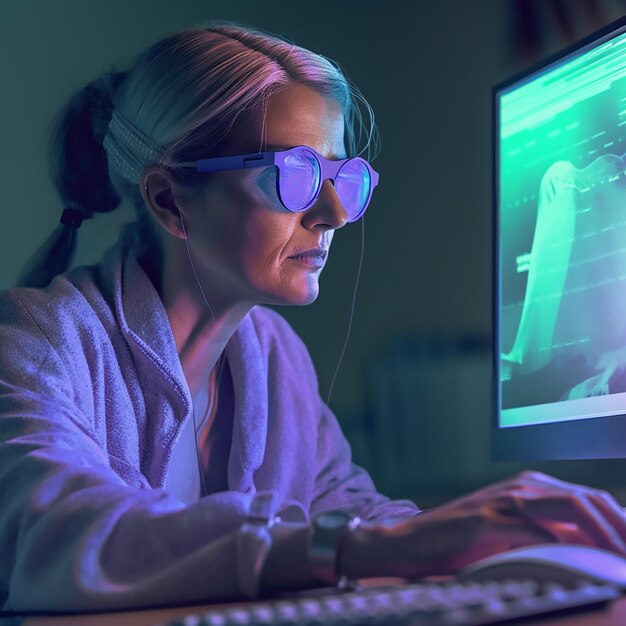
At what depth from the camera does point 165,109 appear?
1251 millimetres

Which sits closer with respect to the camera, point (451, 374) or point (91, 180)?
point (91, 180)

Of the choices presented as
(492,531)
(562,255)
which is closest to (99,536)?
(492,531)

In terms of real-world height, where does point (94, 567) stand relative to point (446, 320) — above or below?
below

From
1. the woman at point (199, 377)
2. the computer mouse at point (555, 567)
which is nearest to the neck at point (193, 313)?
the woman at point (199, 377)

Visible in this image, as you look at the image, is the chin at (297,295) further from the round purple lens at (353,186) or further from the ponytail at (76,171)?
the ponytail at (76,171)

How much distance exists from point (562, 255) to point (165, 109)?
58 cm

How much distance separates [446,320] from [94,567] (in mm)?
1293

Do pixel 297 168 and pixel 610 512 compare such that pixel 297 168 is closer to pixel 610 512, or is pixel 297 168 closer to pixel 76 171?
pixel 76 171

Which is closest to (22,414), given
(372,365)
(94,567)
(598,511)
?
(94,567)

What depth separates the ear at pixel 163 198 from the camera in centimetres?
126

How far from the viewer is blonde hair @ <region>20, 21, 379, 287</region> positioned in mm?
1236

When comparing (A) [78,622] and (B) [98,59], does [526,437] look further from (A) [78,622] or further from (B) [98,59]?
(B) [98,59]

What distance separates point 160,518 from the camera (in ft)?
2.33

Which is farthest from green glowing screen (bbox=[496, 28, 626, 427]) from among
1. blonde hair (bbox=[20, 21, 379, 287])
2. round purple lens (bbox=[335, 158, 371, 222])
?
blonde hair (bbox=[20, 21, 379, 287])
